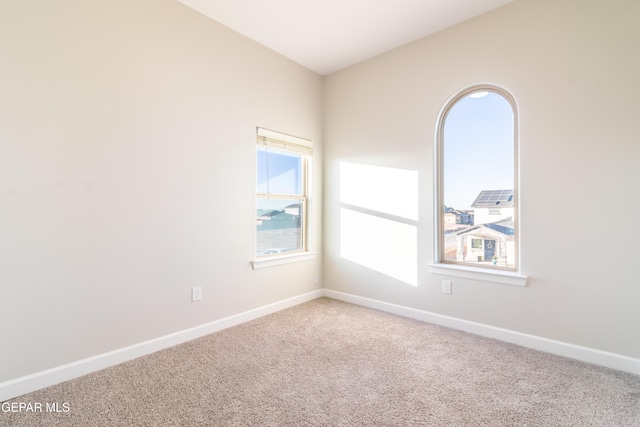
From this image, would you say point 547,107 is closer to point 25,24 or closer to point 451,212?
point 451,212

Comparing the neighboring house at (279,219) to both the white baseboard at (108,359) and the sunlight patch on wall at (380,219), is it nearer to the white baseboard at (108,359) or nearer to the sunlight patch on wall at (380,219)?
the sunlight patch on wall at (380,219)

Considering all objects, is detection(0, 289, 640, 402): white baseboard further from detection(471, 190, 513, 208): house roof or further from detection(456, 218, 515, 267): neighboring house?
detection(471, 190, 513, 208): house roof

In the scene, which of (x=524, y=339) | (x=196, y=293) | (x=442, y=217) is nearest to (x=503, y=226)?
(x=442, y=217)

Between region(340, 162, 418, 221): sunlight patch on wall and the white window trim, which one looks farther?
region(340, 162, 418, 221): sunlight patch on wall

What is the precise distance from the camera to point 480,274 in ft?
8.81

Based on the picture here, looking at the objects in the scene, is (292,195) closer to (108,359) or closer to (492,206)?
(492,206)

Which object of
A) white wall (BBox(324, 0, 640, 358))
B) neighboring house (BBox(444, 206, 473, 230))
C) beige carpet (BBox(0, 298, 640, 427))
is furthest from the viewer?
neighboring house (BBox(444, 206, 473, 230))

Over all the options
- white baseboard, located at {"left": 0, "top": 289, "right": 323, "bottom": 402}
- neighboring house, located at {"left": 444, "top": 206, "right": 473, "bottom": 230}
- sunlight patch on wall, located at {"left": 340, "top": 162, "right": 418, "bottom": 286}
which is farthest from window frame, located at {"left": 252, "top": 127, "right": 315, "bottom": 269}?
neighboring house, located at {"left": 444, "top": 206, "right": 473, "bottom": 230}

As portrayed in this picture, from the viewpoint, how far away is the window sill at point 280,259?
3152 millimetres

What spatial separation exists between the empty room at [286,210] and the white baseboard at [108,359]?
0.05 feet

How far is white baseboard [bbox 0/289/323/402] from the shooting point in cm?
183

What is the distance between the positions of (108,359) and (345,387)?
170 centimetres

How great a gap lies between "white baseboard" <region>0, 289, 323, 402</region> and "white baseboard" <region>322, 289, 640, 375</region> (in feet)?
4.79

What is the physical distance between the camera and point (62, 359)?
78.4 inches
